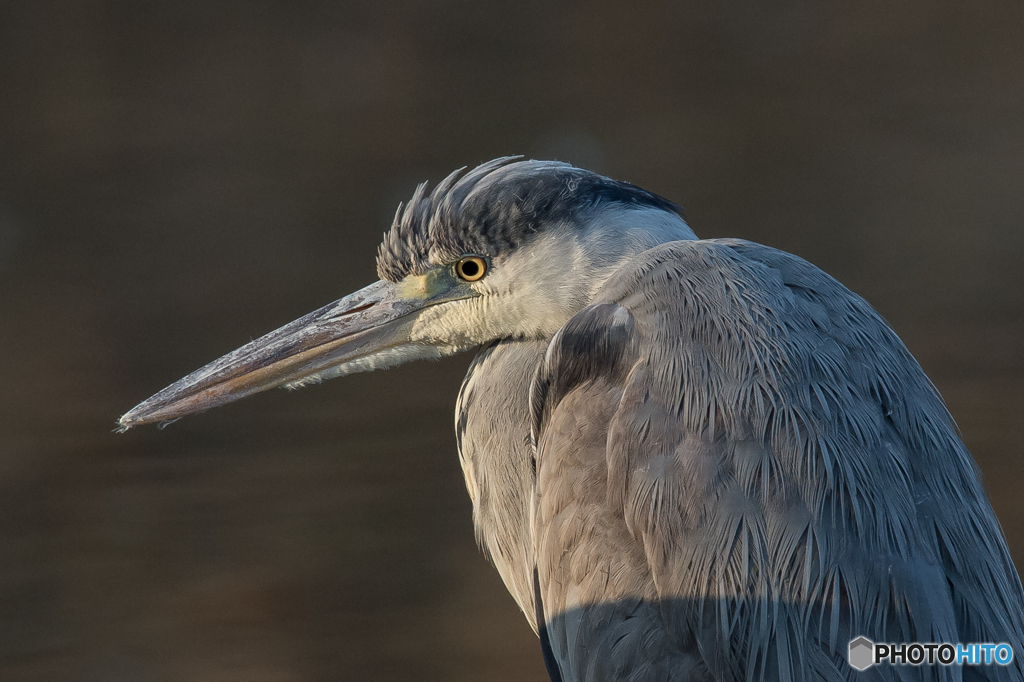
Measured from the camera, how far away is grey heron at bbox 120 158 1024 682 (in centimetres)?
131

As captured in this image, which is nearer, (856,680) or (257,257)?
(856,680)

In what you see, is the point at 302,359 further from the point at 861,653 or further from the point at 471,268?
the point at 861,653

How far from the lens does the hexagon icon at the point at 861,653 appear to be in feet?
4.09

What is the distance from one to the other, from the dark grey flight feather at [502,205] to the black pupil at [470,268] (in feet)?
0.09

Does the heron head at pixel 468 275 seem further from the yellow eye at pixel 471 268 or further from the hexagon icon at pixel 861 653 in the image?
the hexagon icon at pixel 861 653

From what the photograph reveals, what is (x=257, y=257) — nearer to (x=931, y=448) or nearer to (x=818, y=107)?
(x=818, y=107)

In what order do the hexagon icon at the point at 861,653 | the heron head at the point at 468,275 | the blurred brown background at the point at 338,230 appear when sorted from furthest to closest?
the blurred brown background at the point at 338,230, the heron head at the point at 468,275, the hexagon icon at the point at 861,653

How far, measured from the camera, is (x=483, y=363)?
194 cm

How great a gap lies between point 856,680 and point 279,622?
2543mm

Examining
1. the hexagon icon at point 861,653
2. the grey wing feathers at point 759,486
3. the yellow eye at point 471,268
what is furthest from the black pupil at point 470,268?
the hexagon icon at point 861,653

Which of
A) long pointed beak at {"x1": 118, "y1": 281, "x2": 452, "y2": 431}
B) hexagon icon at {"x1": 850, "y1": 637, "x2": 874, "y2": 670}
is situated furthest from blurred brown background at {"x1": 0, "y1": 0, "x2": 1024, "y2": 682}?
hexagon icon at {"x1": 850, "y1": 637, "x2": 874, "y2": 670}

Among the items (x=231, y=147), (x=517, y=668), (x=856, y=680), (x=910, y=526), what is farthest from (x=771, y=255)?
(x=231, y=147)

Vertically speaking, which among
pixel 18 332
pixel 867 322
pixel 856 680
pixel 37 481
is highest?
pixel 867 322

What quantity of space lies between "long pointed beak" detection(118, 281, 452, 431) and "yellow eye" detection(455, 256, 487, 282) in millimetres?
148
